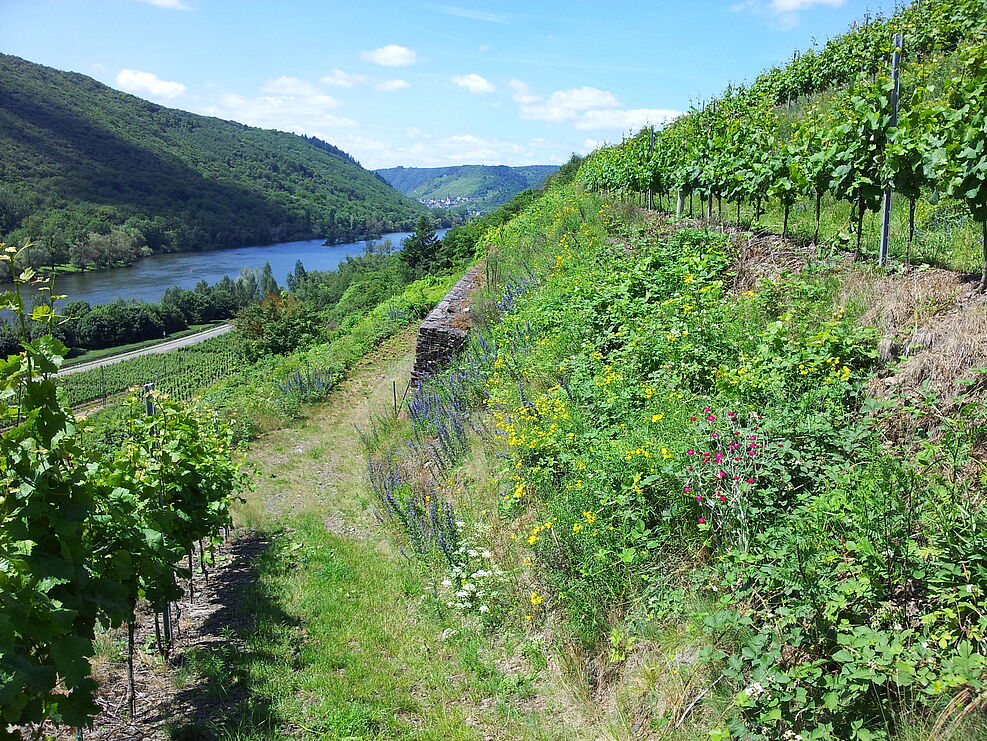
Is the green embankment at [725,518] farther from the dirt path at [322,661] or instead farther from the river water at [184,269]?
the river water at [184,269]

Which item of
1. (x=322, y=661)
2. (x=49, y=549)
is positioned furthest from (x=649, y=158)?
(x=49, y=549)

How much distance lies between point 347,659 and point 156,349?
88.8 meters

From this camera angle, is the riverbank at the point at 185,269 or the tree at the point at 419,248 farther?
the riverbank at the point at 185,269

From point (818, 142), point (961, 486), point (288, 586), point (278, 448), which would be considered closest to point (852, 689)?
point (961, 486)

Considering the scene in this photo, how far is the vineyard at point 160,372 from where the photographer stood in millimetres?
54281

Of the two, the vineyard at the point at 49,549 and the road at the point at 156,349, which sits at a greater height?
the vineyard at the point at 49,549

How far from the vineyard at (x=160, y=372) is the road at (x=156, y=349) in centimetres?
337

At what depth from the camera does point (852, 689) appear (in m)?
2.34

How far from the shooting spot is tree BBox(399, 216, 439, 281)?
34750mm

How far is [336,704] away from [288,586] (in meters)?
2.13

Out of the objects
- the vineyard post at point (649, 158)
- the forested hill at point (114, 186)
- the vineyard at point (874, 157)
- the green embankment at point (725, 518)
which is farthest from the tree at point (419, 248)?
the forested hill at point (114, 186)

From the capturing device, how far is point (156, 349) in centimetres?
8125

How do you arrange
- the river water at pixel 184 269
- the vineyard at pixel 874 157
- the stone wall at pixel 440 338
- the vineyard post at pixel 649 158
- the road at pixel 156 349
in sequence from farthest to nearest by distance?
1. the river water at pixel 184 269
2. the road at pixel 156 349
3. the vineyard post at pixel 649 158
4. the stone wall at pixel 440 338
5. the vineyard at pixel 874 157

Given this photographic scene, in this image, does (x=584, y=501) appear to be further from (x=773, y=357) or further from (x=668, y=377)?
(x=773, y=357)
